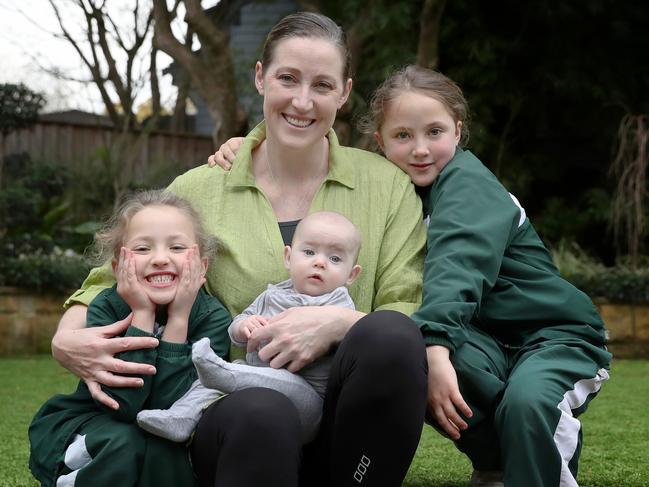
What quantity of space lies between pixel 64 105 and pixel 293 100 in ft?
38.3

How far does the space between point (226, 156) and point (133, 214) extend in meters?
0.48

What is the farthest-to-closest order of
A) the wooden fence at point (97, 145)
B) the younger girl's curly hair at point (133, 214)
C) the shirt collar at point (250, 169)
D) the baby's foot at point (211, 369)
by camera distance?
the wooden fence at point (97, 145)
the shirt collar at point (250, 169)
the younger girl's curly hair at point (133, 214)
the baby's foot at point (211, 369)

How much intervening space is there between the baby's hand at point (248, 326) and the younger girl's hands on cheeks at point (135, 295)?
0.68ft

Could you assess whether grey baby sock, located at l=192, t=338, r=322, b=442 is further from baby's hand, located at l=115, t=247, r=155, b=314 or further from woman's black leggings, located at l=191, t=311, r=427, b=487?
baby's hand, located at l=115, t=247, r=155, b=314

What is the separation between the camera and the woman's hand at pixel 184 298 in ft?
7.68

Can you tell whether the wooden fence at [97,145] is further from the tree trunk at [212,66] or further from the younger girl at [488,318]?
the younger girl at [488,318]

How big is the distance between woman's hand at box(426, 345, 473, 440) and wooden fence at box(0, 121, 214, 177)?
373 inches

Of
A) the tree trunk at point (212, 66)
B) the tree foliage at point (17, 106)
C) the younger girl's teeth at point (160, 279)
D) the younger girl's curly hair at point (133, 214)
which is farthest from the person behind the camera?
the tree foliage at point (17, 106)

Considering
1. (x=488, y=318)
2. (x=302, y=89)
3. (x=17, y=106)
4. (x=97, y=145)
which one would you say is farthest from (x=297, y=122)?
(x=97, y=145)

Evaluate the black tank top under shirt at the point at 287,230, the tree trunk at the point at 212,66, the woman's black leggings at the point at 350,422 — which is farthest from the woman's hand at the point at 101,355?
the tree trunk at the point at 212,66

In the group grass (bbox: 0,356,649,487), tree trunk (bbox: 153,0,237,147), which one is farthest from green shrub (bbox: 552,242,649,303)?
tree trunk (bbox: 153,0,237,147)

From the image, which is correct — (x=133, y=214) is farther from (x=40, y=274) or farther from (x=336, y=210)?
(x=40, y=274)

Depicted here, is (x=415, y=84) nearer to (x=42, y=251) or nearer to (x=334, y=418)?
(x=334, y=418)

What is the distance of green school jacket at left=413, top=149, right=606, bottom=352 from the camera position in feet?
8.05
